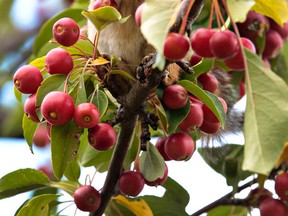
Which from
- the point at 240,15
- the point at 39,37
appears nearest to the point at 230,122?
the point at 39,37

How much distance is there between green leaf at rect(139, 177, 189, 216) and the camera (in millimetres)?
1710

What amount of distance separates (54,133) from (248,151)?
47 centimetres

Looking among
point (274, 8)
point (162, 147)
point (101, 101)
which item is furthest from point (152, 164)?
point (274, 8)

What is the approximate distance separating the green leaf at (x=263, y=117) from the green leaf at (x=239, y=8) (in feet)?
0.25

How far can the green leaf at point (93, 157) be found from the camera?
1756 millimetres

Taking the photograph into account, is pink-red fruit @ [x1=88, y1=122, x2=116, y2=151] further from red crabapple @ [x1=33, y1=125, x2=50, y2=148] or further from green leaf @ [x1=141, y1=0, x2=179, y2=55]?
red crabapple @ [x1=33, y1=125, x2=50, y2=148]

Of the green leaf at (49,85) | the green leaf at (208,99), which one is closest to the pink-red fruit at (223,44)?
the green leaf at (208,99)

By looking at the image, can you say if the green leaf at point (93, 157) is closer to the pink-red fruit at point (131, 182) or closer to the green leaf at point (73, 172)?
the green leaf at point (73, 172)

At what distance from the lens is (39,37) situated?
196 cm

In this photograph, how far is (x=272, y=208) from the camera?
153 cm

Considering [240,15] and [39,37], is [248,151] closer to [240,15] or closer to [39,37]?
[240,15]

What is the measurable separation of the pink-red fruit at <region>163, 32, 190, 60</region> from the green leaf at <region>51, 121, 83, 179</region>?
0.39 meters

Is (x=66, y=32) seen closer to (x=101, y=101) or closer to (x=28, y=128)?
(x=101, y=101)

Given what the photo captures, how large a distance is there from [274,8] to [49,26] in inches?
30.3
